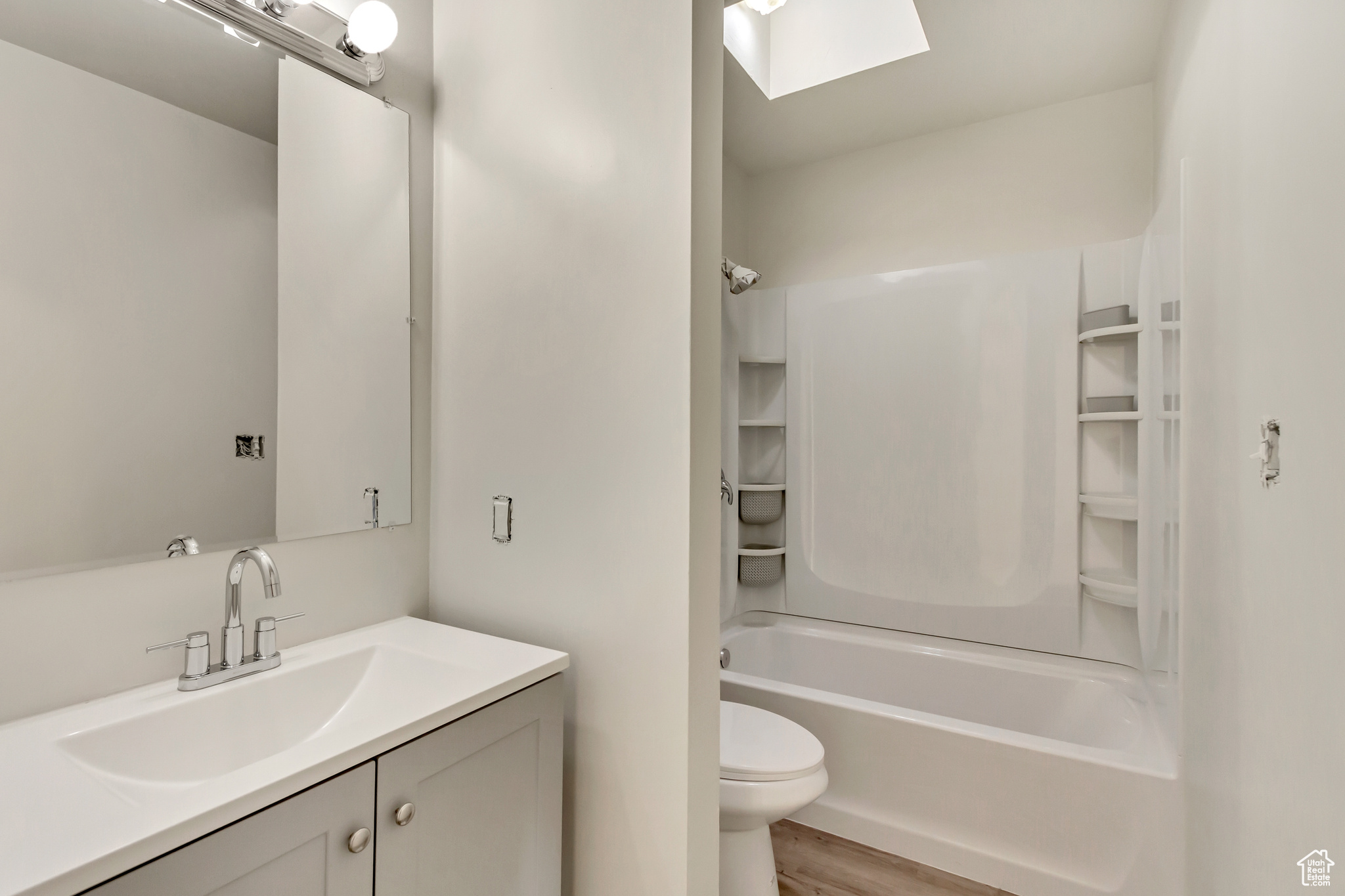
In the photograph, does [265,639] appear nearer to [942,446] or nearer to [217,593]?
[217,593]

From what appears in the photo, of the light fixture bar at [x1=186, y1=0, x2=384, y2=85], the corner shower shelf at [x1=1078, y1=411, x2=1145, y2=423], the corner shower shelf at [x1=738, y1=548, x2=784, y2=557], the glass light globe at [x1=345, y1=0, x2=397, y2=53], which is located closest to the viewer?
the light fixture bar at [x1=186, y1=0, x2=384, y2=85]

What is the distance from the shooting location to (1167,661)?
1.73 meters

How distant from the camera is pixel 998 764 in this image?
68.9 inches

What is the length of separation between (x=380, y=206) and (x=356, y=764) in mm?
1186

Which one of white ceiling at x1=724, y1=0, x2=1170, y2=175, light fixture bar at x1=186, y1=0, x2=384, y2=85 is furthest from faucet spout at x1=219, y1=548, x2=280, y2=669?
white ceiling at x1=724, y1=0, x2=1170, y2=175

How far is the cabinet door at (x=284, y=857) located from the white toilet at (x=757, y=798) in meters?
0.87

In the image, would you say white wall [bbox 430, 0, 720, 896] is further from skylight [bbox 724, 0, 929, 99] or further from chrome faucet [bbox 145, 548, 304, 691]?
skylight [bbox 724, 0, 929, 99]

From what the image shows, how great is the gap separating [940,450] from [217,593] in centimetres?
241

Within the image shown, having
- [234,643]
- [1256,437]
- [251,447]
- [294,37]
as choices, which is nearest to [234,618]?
[234,643]

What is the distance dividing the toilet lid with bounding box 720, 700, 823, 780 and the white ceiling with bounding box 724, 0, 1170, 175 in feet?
7.18

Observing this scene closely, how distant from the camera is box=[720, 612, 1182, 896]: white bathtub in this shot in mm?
1586

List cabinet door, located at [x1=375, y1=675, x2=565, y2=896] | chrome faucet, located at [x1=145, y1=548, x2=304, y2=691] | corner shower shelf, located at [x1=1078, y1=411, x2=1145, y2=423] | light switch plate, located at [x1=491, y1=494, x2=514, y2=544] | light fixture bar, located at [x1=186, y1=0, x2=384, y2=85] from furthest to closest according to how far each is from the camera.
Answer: corner shower shelf, located at [x1=1078, y1=411, x2=1145, y2=423] → light switch plate, located at [x1=491, y1=494, x2=514, y2=544] → light fixture bar, located at [x1=186, y1=0, x2=384, y2=85] → chrome faucet, located at [x1=145, y1=548, x2=304, y2=691] → cabinet door, located at [x1=375, y1=675, x2=565, y2=896]

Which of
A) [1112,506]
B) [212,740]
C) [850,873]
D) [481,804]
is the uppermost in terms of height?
[1112,506]

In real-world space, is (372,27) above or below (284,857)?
above
